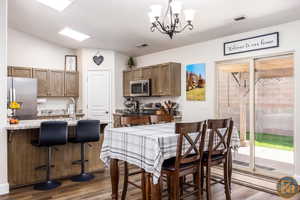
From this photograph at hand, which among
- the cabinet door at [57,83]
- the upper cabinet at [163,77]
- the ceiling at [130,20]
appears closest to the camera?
the ceiling at [130,20]

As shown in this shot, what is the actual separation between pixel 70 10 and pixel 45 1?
0.45 meters

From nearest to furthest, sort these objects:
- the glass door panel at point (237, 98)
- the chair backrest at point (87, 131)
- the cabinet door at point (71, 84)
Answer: the chair backrest at point (87, 131) < the glass door panel at point (237, 98) < the cabinet door at point (71, 84)

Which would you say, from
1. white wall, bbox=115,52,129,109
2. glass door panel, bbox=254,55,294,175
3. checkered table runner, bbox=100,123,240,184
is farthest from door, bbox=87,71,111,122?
glass door panel, bbox=254,55,294,175

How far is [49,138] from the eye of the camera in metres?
3.29

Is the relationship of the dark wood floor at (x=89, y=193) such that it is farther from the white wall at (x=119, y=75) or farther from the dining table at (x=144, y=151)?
the white wall at (x=119, y=75)

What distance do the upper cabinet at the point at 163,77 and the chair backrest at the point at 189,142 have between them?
120 inches

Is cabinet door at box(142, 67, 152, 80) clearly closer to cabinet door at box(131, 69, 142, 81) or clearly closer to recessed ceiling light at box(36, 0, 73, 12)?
cabinet door at box(131, 69, 142, 81)

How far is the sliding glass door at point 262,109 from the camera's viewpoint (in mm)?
3871

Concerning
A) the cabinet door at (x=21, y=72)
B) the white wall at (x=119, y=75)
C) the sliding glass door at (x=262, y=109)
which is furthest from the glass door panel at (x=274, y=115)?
the cabinet door at (x=21, y=72)

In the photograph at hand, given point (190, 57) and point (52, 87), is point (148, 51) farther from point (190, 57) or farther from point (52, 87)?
point (52, 87)

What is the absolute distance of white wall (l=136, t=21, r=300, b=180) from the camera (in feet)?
11.9

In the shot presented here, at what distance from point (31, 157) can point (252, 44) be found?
4210mm

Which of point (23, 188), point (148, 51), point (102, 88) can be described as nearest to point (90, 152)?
point (23, 188)

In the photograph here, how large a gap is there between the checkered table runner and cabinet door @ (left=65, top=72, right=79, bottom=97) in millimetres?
4130
